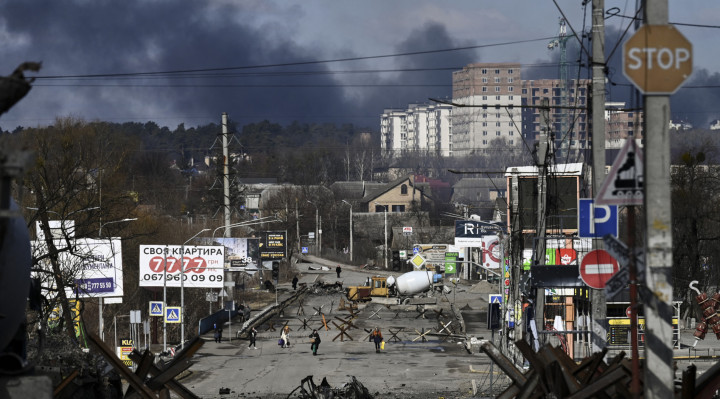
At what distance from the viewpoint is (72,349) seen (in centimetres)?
1584

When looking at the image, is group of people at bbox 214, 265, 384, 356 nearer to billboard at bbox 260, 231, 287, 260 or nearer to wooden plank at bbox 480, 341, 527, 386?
wooden plank at bbox 480, 341, 527, 386

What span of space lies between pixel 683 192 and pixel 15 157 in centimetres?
5490

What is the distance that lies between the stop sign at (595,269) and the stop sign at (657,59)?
825 centimetres

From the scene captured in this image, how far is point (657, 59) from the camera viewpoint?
9.96m

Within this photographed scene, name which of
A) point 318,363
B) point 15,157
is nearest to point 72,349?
point 15,157

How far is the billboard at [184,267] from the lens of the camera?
54.9m

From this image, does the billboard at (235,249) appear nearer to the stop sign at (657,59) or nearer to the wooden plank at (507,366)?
the wooden plank at (507,366)

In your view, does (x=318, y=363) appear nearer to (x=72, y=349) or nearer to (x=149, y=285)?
(x=149, y=285)

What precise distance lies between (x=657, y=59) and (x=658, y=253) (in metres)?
1.88

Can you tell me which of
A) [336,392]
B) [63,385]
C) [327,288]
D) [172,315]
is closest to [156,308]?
[172,315]

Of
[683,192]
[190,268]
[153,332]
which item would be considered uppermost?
[683,192]

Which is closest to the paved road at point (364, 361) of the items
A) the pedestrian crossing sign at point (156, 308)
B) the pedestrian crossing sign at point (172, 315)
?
the pedestrian crossing sign at point (172, 315)

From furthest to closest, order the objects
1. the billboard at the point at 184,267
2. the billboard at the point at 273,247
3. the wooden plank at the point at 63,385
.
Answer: the billboard at the point at 273,247 < the billboard at the point at 184,267 < the wooden plank at the point at 63,385

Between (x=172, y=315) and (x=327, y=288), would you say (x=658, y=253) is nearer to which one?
(x=172, y=315)
